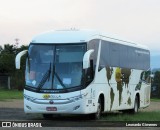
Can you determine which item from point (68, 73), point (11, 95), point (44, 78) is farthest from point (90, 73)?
point (11, 95)

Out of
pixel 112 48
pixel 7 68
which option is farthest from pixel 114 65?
pixel 7 68

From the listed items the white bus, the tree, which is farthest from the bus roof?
the tree

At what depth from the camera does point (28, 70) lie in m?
19.7

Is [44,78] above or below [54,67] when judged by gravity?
below

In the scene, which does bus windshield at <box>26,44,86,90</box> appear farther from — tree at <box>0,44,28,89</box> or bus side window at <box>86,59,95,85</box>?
tree at <box>0,44,28,89</box>

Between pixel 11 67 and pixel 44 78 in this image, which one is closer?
pixel 44 78

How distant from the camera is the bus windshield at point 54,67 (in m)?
19.0

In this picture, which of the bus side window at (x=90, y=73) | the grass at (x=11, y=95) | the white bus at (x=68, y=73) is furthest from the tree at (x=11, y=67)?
the bus side window at (x=90, y=73)

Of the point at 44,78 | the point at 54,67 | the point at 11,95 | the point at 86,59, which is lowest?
the point at 11,95

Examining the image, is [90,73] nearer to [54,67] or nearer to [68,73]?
[68,73]

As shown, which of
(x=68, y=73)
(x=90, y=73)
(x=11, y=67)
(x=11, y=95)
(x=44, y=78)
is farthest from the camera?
(x=11, y=67)

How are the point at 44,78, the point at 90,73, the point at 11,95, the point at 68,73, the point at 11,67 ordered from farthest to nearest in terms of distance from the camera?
the point at 11,67 < the point at 11,95 < the point at 90,73 < the point at 44,78 < the point at 68,73

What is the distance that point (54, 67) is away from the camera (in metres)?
19.3

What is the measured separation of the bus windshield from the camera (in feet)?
62.4
